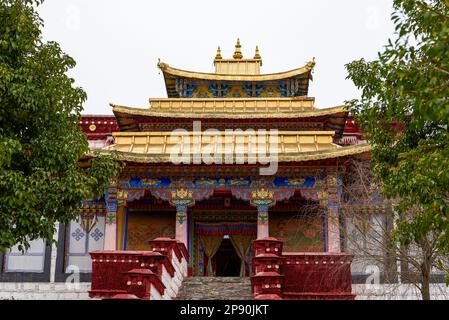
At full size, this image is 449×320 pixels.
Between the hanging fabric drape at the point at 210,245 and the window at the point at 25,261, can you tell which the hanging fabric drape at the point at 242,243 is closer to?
the hanging fabric drape at the point at 210,245

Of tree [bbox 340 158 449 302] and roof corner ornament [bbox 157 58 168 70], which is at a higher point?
roof corner ornament [bbox 157 58 168 70]

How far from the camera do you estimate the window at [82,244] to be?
19516 mm

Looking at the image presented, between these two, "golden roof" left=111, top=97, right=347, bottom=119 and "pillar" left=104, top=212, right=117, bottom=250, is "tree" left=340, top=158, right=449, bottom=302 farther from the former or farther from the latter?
"pillar" left=104, top=212, right=117, bottom=250

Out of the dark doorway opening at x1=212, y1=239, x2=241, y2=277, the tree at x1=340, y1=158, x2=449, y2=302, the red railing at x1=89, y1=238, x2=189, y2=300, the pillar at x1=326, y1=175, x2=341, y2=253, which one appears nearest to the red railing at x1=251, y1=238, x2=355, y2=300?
the tree at x1=340, y1=158, x2=449, y2=302

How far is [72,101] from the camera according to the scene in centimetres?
1073

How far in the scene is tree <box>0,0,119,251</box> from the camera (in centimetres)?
947

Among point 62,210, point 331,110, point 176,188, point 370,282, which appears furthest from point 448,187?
point 331,110

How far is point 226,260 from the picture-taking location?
2334cm

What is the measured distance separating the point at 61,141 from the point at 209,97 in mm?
14348

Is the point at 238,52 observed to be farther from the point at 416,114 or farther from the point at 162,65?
the point at 416,114

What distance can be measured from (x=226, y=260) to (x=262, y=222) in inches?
211

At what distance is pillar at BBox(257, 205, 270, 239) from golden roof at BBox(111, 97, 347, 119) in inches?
155

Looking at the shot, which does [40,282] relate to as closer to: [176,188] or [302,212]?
[176,188]

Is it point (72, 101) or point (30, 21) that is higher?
point (30, 21)
